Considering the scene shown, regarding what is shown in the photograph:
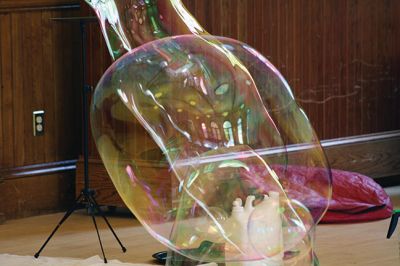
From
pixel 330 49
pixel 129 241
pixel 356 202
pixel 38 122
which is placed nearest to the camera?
pixel 129 241

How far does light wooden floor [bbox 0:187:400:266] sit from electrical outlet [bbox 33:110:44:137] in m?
0.44

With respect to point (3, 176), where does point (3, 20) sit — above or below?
above

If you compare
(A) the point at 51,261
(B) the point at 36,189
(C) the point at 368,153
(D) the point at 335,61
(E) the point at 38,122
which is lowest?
(A) the point at 51,261

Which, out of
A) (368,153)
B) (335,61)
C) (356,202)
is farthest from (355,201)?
(335,61)

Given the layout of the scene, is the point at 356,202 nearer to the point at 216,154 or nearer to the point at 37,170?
the point at 37,170

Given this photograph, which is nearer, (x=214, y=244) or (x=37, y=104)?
(x=214, y=244)

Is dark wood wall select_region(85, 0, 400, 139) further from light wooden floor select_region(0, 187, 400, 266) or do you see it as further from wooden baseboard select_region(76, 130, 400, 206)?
light wooden floor select_region(0, 187, 400, 266)

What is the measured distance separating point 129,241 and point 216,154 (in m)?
1.87

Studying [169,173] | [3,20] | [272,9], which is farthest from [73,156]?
[169,173]

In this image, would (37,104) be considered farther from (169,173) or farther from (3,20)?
(169,173)

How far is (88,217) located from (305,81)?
1493 millimetres

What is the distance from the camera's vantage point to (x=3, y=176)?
5367mm

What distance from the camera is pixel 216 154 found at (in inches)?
118

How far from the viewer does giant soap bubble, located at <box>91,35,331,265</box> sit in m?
3.03
